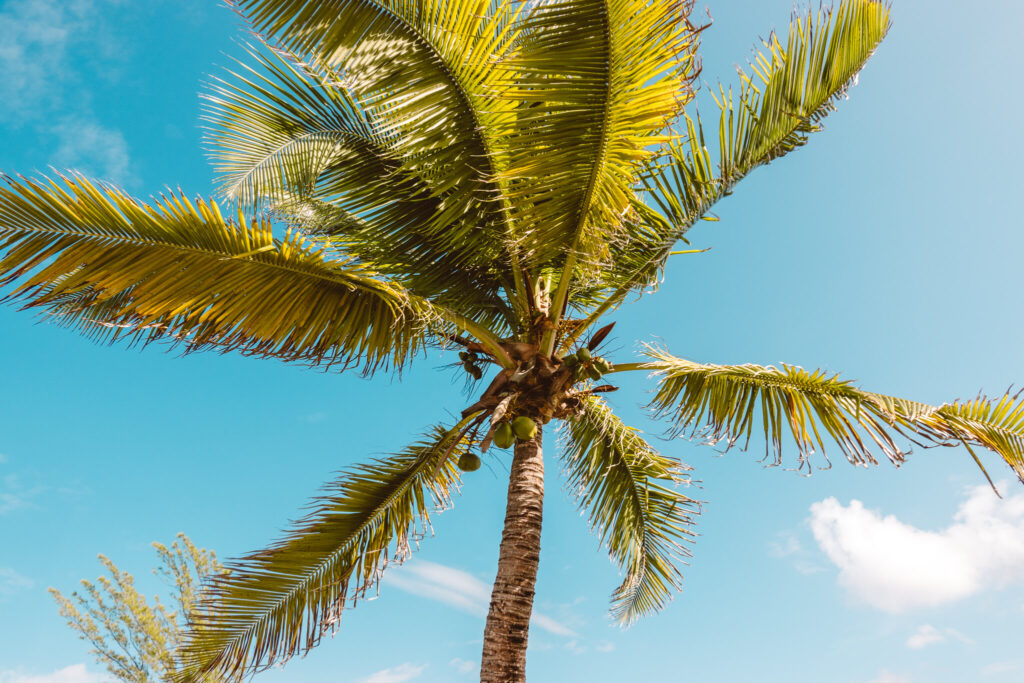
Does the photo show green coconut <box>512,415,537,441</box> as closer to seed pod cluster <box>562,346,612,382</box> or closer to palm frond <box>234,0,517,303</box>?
seed pod cluster <box>562,346,612,382</box>

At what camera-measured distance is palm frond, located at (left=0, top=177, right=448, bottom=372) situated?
3.77 m

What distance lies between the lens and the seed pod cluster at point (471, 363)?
555 centimetres

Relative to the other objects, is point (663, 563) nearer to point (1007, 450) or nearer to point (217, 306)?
point (1007, 450)

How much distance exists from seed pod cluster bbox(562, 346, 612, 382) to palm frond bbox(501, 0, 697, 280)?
2.32 ft

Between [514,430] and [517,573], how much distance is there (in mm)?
973

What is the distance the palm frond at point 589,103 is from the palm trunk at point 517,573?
166 centimetres

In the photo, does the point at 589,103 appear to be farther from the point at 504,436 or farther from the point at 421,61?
the point at 504,436

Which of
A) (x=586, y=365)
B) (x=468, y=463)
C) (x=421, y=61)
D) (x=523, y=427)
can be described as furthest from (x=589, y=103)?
(x=468, y=463)

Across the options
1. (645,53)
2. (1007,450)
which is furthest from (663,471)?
(645,53)

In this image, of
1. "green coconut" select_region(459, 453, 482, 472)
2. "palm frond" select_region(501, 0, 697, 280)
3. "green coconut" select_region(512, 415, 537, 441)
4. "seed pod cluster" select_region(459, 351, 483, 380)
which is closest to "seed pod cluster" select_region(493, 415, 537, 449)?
"green coconut" select_region(512, 415, 537, 441)

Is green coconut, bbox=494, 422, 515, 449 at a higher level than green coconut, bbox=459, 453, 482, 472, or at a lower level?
higher

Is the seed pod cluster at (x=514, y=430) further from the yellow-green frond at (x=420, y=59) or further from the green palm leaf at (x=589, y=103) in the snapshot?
the yellow-green frond at (x=420, y=59)

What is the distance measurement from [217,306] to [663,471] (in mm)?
4070

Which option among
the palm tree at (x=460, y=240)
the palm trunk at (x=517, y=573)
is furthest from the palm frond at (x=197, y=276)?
the palm trunk at (x=517, y=573)
